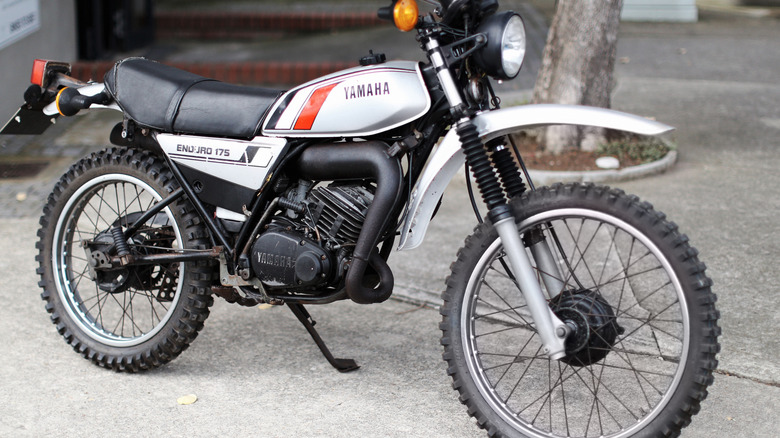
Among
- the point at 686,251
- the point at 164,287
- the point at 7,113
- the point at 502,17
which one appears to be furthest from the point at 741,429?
the point at 7,113

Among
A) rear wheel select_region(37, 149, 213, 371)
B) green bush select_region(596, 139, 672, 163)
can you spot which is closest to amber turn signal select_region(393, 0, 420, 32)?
rear wheel select_region(37, 149, 213, 371)

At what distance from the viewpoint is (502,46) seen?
284cm

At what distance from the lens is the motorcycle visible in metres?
2.84

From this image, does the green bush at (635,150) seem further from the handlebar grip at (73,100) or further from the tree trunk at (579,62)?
the handlebar grip at (73,100)

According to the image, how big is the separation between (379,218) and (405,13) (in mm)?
700

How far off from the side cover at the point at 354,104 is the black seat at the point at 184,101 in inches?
4.3

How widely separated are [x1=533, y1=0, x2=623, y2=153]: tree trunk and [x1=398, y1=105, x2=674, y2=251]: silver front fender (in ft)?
11.0

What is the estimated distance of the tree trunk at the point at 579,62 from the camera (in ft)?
20.3

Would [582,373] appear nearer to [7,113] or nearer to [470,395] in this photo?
[470,395]

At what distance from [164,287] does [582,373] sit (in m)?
1.75

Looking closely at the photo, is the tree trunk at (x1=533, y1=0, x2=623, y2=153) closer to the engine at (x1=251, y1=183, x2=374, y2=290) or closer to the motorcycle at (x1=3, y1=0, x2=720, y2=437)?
the motorcycle at (x1=3, y1=0, x2=720, y2=437)

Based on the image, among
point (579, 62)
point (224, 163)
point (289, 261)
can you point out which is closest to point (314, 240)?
point (289, 261)

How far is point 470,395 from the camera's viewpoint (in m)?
2.99

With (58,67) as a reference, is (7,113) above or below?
below
